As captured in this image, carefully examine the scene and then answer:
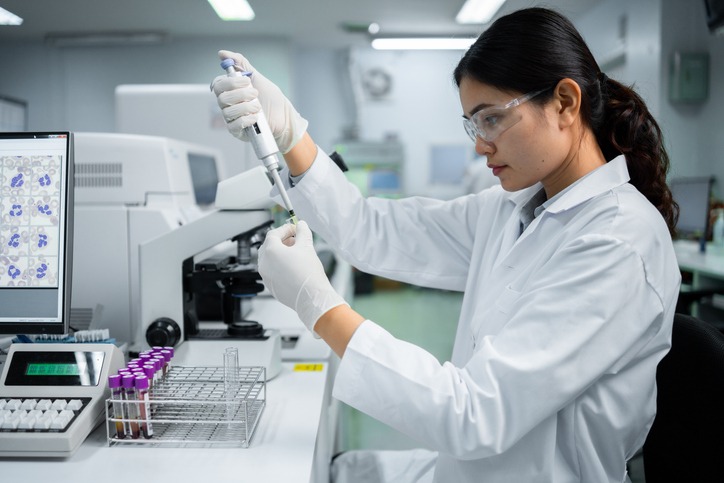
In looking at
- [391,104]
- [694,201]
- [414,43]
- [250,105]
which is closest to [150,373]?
[250,105]

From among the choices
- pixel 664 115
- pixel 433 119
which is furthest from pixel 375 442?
pixel 433 119

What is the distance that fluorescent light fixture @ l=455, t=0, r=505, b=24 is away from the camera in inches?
198

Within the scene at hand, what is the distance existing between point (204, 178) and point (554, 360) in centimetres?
198

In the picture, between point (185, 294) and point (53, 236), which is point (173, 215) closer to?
point (185, 294)

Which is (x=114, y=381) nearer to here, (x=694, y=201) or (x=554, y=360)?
(x=554, y=360)

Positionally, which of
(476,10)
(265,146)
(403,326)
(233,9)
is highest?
(476,10)

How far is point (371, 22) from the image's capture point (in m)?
5.85

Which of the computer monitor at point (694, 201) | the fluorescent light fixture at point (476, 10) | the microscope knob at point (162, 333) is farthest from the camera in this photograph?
the fluorescent light fixture at point (476, 10)

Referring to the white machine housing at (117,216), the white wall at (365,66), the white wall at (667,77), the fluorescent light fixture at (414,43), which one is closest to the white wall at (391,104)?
the white wall at (365,66)

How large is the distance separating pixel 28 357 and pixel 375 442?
1.90 m

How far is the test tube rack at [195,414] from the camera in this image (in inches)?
34.8

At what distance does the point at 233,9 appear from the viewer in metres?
4.98

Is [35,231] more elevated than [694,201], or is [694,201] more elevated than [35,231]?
[694,201]

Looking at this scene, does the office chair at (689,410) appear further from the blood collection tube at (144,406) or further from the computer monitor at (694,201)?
the computer monitor at (694,201)
